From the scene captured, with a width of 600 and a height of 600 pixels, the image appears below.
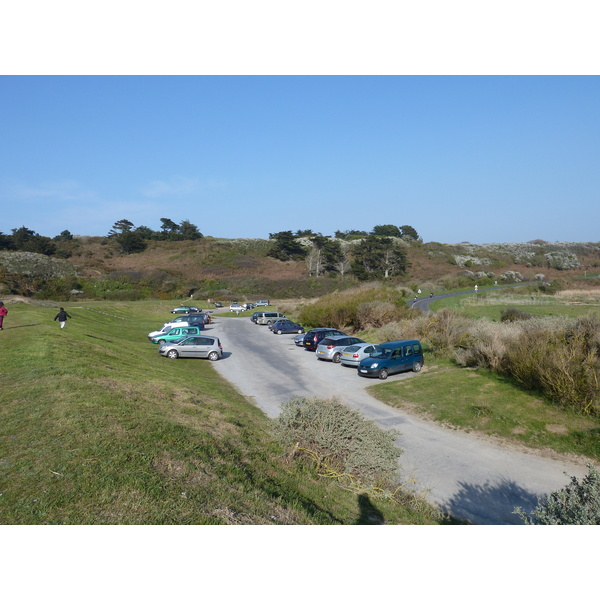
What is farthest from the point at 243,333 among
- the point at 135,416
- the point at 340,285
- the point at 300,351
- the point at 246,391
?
Result: the point at 340,285

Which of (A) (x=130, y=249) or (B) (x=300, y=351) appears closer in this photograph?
(B) (x=300, y=351)

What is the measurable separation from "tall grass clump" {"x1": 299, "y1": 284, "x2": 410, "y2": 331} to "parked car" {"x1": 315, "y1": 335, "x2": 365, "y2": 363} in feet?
29.8

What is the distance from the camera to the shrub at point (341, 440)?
9023mm

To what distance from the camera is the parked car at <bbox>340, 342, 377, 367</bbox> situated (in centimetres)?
2397

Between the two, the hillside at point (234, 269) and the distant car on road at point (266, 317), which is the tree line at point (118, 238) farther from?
the distant car on road at point (266, 317)

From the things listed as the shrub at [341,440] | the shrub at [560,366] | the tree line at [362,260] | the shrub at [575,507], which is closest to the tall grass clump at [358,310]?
the shrub at [560,366]

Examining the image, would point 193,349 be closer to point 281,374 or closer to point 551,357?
point 281,374

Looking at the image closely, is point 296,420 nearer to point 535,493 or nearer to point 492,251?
point 535,493

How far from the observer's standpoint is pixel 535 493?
1005cm

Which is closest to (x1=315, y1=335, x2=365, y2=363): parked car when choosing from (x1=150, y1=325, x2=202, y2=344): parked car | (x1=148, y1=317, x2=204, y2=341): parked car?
(x1=150, y1=325, x2=202, y2=344): parked car

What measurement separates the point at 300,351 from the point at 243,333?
11.5 metres

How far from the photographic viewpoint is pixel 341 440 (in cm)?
925

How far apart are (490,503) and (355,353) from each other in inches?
572

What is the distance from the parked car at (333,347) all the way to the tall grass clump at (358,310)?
908 centimetres
